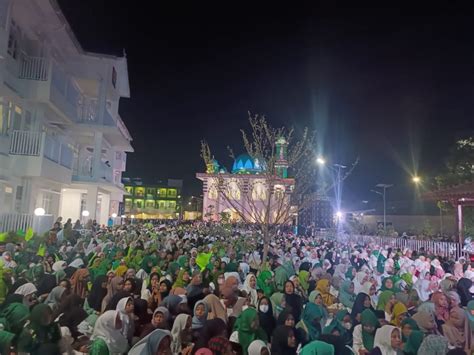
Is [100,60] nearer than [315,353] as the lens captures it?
No

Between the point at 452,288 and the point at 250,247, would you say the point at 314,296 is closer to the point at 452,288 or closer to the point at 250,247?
the point at 452,288

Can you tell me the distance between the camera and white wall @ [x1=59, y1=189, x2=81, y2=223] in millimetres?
25578

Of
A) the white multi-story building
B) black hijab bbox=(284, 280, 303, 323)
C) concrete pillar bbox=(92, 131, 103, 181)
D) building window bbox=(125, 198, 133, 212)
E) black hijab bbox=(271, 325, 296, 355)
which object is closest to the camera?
black hijab bbox=(271, 325, 296, 355)

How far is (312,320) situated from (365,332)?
84 cm

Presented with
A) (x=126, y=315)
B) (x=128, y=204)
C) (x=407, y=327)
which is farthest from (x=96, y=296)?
(x=128, y=204)

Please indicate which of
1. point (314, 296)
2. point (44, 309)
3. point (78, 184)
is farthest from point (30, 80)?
point (314, 296)

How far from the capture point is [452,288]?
28.2 feet

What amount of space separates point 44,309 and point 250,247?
35.5 feet

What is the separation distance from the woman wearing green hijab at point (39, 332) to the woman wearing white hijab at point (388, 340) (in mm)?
4271

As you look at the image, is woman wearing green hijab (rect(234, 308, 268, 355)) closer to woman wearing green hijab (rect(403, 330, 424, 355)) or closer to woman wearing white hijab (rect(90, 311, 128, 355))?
woman wearing white hijab (rect(90, 311, 128, 355))

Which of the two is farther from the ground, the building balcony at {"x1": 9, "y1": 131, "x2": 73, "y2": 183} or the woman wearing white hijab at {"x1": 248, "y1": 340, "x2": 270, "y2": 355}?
the building balcony at {"x1": 9, "y1": 131, "x2": 73, "y2": 183}

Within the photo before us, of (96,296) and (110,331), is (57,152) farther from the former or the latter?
(110,331)

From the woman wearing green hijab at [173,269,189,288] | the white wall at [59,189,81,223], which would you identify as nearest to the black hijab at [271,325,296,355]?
the woman wearing green hijab at [173,269,189,288]

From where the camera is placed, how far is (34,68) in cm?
1558
